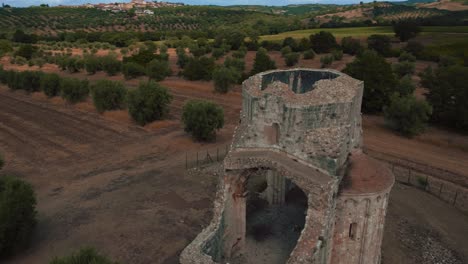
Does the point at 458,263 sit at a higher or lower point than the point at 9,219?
lower

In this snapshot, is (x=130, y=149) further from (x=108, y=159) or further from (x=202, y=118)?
(x=202, y=118)

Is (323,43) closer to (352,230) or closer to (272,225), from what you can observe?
(272,225)

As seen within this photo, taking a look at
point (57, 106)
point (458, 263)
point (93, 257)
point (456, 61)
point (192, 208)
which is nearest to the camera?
point (93, 257)

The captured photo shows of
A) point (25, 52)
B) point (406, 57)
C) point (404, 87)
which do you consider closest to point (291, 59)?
point (406, 57)

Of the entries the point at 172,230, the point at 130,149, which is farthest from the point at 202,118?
the point at 172,230

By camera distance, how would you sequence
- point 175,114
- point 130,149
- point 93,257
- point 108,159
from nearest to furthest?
point 93,257 < point 108,159 < point 130,149 < point 175,114

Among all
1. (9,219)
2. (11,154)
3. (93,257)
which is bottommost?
(11,154)

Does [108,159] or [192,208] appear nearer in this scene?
[192,208]

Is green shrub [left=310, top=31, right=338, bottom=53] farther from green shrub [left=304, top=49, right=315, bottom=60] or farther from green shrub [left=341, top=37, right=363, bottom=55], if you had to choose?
green shrub [left=304, top=49, right=315, bottom=60]
